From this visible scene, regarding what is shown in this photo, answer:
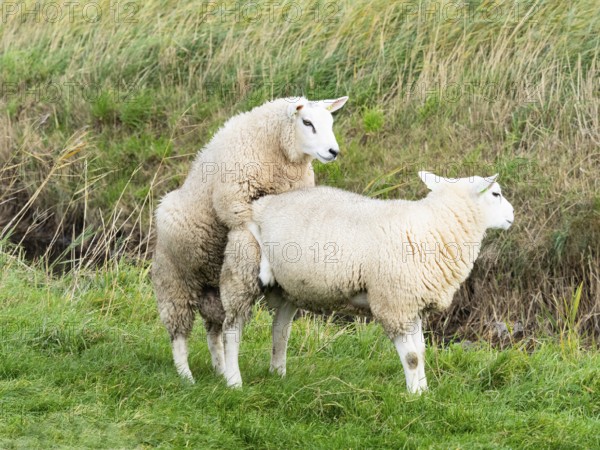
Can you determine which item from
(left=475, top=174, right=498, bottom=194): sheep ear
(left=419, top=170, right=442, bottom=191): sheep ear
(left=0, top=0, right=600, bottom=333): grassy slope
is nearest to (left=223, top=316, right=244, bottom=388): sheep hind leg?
(left=419, top=170, right=442, bottom=191): sheep ear

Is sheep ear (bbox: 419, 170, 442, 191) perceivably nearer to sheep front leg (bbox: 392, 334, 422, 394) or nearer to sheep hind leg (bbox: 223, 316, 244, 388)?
sheep front leg (bbox: 392, 334, 422, 394)

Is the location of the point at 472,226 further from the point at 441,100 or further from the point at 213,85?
the point at 213,85

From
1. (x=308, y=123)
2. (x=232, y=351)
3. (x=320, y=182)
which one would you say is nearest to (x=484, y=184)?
(x=308, y=123)

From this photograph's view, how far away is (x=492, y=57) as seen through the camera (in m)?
10.9

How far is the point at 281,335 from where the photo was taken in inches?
276

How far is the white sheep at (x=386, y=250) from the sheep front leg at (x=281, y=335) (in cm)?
43

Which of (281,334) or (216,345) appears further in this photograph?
(216,345)

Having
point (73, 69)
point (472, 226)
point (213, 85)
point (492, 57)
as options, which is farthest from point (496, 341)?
point (73, 69)

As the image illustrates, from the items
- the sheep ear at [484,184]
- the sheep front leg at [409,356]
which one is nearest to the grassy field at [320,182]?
the sheep front leg at [409,356]

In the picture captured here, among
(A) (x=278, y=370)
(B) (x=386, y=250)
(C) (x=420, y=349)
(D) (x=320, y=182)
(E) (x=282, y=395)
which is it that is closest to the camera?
(B) (x=386, y=250)

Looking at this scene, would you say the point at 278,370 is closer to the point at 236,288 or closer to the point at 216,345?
the point at 216,345

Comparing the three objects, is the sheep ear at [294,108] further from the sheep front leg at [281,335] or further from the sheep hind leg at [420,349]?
the sheep hind leg at [420,349]

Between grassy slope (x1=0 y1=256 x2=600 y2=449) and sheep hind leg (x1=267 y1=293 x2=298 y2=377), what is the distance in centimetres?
11

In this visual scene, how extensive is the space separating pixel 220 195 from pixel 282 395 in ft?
4.16
